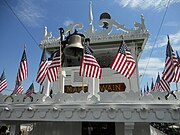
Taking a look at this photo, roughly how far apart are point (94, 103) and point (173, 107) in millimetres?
2713

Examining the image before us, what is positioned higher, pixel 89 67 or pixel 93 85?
pixel 89 67

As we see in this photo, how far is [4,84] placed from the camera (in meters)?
10.2

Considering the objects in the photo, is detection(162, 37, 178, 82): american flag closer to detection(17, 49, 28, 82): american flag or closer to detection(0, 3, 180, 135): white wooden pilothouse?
detection(0, 3, 180, 135): white wooden pilothouse

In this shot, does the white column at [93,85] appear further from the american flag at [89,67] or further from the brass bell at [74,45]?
the brass bell at [74,45]

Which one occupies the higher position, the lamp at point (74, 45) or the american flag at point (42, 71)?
the lamp at point (74, 45)

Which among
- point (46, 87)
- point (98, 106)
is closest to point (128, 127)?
point (98, 106)

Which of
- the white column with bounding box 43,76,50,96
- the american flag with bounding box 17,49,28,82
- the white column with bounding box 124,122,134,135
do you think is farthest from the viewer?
the american flag with bounding box 17,49,28,82

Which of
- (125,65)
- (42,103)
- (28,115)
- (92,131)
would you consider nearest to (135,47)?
(125,65)

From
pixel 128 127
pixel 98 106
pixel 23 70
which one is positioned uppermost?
pixel 23 70

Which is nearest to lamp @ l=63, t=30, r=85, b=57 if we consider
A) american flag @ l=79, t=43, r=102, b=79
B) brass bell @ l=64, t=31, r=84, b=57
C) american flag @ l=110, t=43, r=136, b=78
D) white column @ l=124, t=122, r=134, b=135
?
brass bell @ l=64, t=31, r=84, b=57

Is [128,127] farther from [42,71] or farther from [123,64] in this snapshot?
[42,71]

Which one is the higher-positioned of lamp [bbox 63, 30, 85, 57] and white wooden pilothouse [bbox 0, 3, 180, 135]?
lamp [bbox 63, 30, 85, 57]

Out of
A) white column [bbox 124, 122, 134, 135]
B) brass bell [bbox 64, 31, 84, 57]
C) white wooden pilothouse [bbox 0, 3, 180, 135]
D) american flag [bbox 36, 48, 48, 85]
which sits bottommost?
white column [bbox 124, 122, 134, 135]

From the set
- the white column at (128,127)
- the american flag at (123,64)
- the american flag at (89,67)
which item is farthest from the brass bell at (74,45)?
the white column at (128,127)
